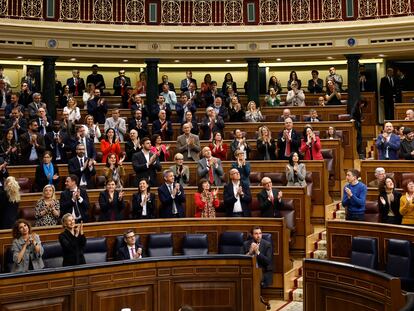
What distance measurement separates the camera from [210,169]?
859cm

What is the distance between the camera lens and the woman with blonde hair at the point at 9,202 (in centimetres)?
732

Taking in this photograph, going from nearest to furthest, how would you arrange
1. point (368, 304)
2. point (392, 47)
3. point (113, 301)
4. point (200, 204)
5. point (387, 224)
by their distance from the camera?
point (368, 304) < point (113, 301) < point (387, 224) < point (200, 204) < point (392, 47)

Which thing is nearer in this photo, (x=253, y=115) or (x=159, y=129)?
(x=159, y=129)

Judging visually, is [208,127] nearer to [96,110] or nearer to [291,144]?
[291,144]

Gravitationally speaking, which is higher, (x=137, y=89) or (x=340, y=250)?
(x=137, y=89)

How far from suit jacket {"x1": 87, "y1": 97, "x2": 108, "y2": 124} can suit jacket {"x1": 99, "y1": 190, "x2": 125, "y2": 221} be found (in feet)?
12.4

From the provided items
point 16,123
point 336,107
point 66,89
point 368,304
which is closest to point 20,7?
point 66,89

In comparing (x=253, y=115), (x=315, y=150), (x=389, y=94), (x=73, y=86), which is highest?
(x=73, y=86)

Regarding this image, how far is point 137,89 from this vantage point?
13.2 meters

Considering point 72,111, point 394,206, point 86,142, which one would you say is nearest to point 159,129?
point 72,111

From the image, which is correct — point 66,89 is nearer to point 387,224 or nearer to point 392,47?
point 392,47

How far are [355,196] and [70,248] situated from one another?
3.21m

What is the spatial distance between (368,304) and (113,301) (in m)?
2.33

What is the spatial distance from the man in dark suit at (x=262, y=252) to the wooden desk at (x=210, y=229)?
27 cm
